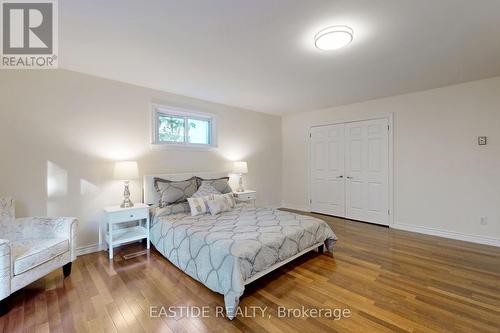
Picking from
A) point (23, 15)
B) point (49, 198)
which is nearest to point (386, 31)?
point (23, 15)

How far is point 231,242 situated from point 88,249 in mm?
2267

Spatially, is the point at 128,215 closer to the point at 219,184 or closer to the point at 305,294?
the point at 219,184

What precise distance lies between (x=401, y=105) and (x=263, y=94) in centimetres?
252

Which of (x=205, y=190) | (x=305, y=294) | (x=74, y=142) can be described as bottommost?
(x=305, y=294)

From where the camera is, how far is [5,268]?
1.78 meters

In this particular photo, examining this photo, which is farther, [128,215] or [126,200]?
[126,200]

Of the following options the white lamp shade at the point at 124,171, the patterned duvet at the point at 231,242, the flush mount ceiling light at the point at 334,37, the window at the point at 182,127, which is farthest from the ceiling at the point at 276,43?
the patterned duvet at the point at 231,242

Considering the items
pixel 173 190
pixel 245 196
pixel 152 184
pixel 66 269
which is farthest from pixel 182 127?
pixel 66 269

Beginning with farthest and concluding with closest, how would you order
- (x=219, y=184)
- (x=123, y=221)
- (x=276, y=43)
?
1. (x=219, y=184)
2. (x=123, y=221)
3. (x=276, y=43)

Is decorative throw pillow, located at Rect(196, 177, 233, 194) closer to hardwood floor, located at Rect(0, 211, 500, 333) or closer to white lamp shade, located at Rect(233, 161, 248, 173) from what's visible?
white lamp shade, located at Rect(233, 161, 248, 173)

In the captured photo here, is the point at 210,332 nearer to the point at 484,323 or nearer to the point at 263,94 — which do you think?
the point at 484,323

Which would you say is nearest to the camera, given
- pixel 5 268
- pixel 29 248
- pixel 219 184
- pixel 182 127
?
pixel 5 268

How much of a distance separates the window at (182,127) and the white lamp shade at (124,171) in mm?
690

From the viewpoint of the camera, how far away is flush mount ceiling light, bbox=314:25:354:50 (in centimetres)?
206
